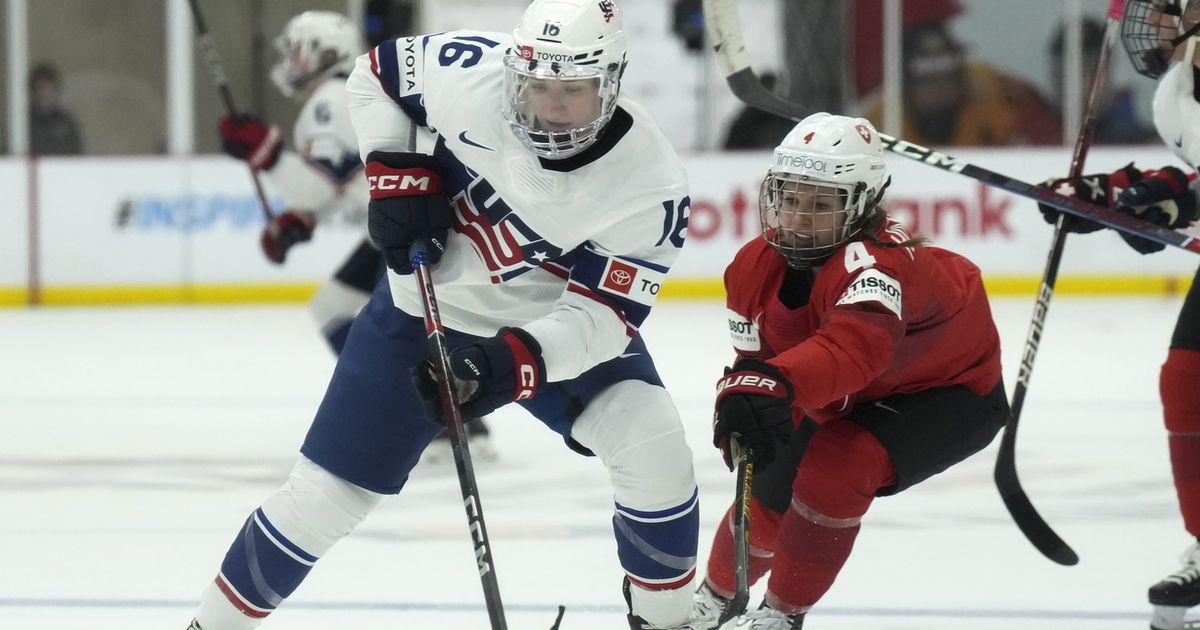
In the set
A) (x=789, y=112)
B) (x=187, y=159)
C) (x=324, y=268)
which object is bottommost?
(x=324, y=268)

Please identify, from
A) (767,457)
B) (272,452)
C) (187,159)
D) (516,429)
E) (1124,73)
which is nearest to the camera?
(767,457)

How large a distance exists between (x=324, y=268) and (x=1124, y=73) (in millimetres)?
4472

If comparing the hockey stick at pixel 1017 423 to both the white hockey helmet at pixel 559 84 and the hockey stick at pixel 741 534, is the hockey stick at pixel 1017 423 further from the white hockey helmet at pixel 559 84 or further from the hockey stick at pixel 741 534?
the white hockey helmet at pixel 559 84

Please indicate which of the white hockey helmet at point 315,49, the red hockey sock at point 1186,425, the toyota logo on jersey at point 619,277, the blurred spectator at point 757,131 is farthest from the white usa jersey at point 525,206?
the blurred spectator at point 757,131

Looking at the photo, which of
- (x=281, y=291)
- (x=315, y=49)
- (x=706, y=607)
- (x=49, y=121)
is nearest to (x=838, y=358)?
(x=706, y=607)

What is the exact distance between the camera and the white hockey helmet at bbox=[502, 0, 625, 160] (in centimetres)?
217

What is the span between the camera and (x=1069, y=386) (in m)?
5.43

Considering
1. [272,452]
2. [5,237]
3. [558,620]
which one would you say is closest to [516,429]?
[272,452]

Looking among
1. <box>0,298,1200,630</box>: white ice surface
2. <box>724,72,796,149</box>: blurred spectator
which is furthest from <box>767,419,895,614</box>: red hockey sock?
<box>724,72,796,149</box>: blurred spectator

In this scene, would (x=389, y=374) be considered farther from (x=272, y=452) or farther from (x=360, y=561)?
(x=272, y=452)

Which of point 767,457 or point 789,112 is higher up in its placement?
point 789,112

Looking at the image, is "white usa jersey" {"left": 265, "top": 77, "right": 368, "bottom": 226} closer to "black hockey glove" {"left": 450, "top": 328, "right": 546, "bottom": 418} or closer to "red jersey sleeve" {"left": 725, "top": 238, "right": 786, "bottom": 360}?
"red jersey sleeve" {"left": 725, "top": 238, "right": 786, "bottom": 360}

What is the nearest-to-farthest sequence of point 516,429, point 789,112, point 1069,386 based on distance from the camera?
point 789,112 < point 516,429 < point 1069,386

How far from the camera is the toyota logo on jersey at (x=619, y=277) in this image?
7.37ft
